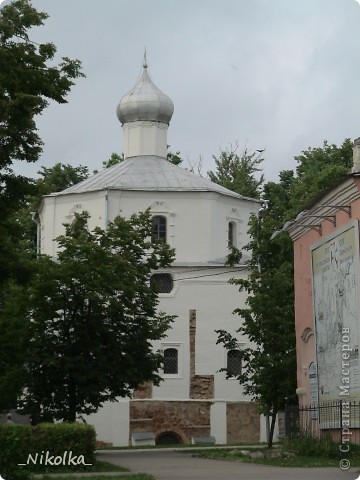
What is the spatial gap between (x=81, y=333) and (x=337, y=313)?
766cm

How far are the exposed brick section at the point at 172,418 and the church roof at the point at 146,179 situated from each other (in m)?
9.44

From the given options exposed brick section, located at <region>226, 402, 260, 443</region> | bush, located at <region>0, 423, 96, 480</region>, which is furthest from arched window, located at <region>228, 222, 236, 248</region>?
bush, located at <region>0, 423, 96, 480</region>

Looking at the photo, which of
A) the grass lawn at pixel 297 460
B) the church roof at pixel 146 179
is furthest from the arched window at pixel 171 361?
the grass lawn at pixel 297 460

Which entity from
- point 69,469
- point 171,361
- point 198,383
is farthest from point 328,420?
point 171,361

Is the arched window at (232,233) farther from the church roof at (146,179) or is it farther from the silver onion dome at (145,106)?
the silver onion dome at (145,106)

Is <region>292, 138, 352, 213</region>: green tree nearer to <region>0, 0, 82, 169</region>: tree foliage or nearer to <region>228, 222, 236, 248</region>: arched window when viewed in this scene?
<region>228, 222, 236, 248</region>: arched window

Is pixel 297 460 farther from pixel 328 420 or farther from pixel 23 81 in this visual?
pixel 23 81

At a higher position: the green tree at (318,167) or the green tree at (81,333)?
the green tree at (318,167)

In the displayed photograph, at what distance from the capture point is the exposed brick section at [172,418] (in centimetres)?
4656

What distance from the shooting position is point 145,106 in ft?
171

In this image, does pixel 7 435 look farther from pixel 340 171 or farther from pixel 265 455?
pixel 340 171

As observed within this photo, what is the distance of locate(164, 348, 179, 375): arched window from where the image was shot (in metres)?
47.5
